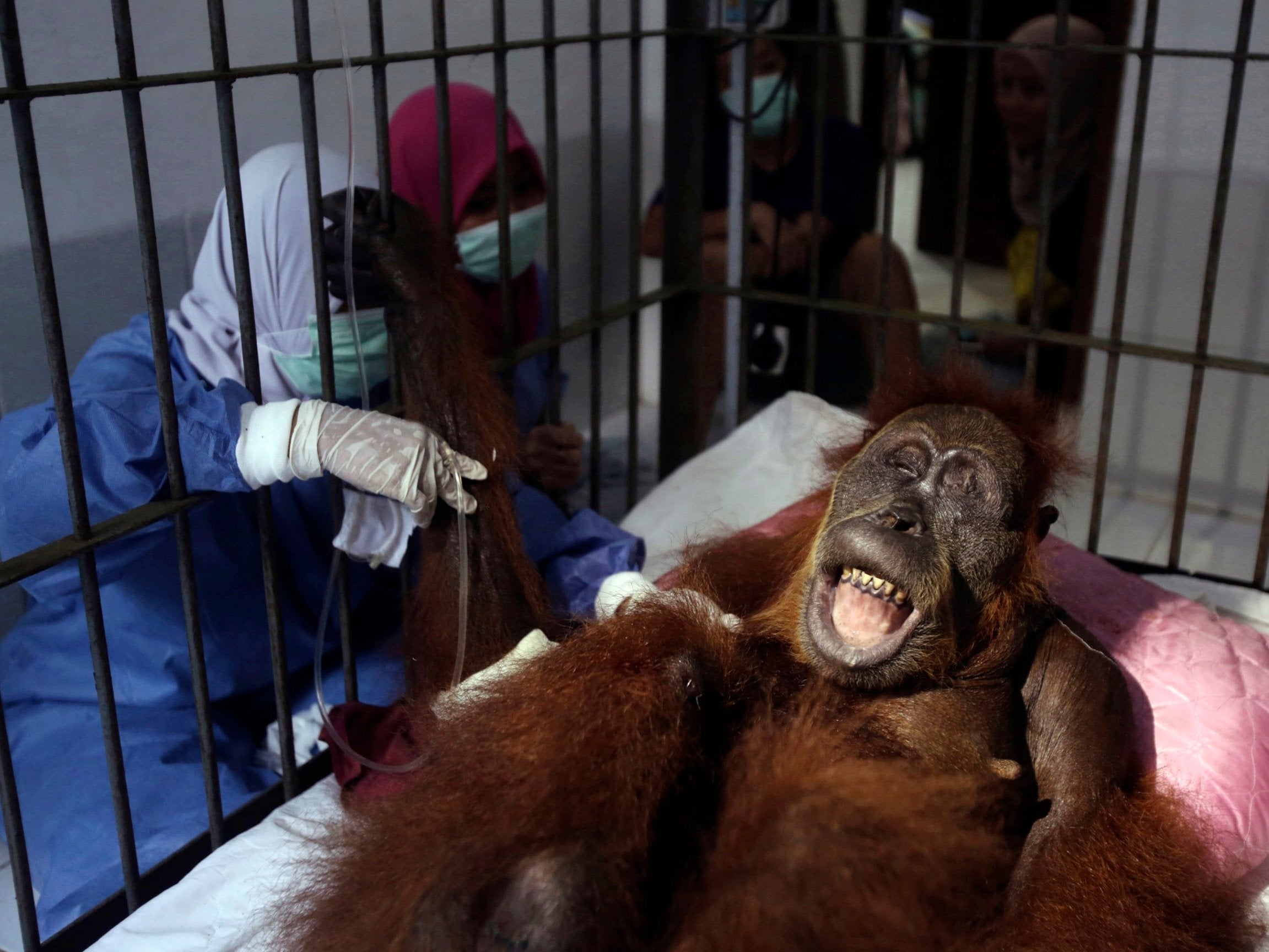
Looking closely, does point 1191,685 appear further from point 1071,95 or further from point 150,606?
point 1071,95

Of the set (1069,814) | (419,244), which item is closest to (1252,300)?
(1069,814)

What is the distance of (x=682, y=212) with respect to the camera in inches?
122

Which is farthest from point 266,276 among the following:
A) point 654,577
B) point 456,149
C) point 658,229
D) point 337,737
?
point 658,229

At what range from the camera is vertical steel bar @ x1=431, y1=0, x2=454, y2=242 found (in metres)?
2.04

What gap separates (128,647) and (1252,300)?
3.06 meters

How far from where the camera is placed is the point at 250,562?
2.34 m

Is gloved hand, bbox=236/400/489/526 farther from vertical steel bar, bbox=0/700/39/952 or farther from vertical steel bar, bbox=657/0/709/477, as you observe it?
vertical steel bar, bbox=657/0/709/477

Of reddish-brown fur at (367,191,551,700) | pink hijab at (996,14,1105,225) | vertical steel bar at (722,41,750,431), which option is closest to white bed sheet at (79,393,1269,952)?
vertical steel bar at (722,41,750,431)

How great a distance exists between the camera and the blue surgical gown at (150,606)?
6.06ft

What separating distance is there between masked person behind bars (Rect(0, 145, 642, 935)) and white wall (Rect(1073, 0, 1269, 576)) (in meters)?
1.98

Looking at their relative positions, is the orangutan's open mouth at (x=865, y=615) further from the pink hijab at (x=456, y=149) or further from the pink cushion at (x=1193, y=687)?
the pink hijab at (x=456, y=149)

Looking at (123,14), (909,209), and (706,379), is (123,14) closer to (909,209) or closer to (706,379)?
(706,379)

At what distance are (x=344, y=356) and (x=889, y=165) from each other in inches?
48.2

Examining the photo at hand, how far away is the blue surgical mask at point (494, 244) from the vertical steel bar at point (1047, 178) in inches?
41.4
